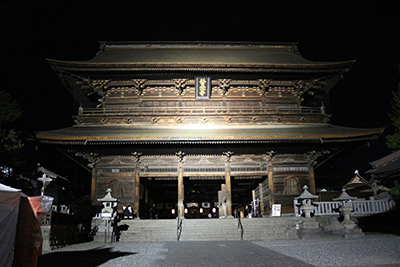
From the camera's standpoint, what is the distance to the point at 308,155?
60.7 ft

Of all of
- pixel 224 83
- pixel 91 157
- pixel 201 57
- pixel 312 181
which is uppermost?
pixel 201 57

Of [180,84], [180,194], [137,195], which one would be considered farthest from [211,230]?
[180,84]

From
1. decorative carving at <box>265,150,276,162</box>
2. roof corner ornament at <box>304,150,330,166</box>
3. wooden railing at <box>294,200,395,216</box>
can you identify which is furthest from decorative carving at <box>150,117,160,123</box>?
wooden railing at <box>294,200,395,216</box>

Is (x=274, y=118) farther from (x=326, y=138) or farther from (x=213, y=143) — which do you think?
(x=213, y=143)

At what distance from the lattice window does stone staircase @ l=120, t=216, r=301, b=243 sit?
268cm

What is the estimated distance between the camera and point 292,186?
18.0m

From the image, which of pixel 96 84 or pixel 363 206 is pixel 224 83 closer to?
pixel 96 84

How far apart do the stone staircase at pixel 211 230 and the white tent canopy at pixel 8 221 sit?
29.7 ft

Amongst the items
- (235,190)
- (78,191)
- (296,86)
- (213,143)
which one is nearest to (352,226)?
(213,143)

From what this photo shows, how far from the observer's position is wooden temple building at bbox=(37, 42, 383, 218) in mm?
17422

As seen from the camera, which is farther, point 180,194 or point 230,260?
point 180,194

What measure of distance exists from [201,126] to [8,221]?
14875 millimetres

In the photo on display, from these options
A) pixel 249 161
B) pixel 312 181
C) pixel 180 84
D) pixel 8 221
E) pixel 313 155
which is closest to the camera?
pixel 8 221

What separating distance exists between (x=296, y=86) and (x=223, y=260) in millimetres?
16620
